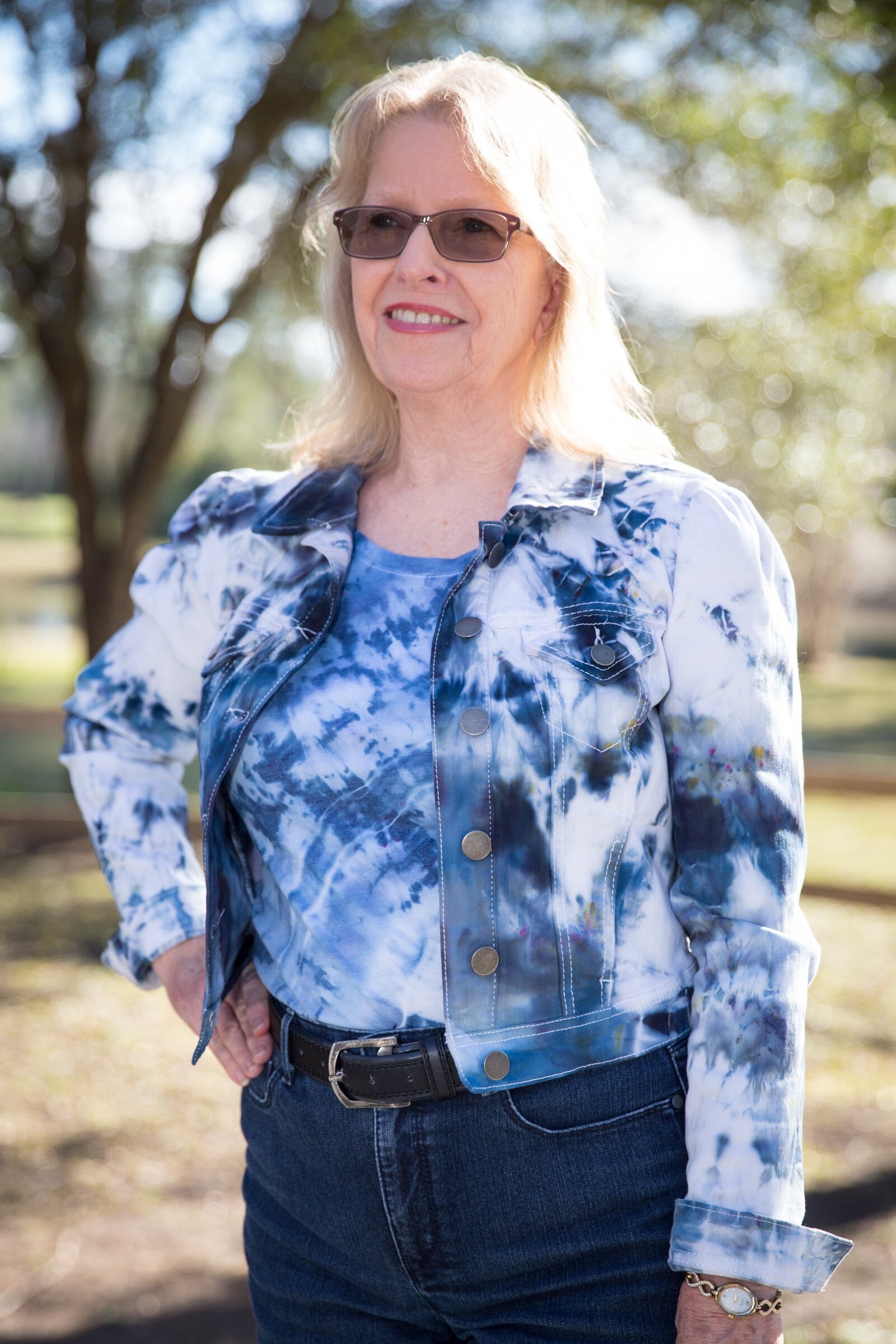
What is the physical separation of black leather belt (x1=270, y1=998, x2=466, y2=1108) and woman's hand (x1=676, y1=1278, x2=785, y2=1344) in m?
0.36

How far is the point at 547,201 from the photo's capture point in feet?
5.60

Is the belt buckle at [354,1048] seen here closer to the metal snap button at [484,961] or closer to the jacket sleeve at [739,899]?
the metal snap button at [484,961]

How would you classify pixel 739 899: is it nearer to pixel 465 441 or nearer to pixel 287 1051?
pixel 287 1051

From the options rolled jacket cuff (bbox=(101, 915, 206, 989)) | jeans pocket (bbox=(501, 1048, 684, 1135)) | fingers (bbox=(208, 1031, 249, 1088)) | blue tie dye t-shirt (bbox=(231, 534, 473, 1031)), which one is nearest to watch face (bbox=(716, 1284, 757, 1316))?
jeans pocket (bbox=(501, 1048, 684, 1135))

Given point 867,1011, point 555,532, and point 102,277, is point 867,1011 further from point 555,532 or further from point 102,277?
point 102,277

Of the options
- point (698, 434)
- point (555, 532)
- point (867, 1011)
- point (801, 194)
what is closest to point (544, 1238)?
point (555, 532)

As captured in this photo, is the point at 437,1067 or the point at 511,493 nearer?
the point at 437,1067

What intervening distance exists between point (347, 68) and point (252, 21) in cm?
82

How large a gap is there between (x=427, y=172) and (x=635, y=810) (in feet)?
3.10

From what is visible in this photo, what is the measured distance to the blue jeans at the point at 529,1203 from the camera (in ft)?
4.75

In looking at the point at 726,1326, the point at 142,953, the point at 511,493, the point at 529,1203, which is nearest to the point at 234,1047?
the point at 142,953

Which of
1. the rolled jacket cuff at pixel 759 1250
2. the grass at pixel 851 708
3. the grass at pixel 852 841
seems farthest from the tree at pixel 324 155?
the grass at pixel 851 708

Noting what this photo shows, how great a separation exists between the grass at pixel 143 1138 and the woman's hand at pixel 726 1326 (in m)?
1.92

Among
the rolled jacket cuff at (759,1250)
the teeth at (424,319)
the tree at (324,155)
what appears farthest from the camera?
the tree at (324,155)
